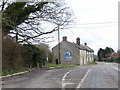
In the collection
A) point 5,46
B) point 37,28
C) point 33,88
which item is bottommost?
point 33,88

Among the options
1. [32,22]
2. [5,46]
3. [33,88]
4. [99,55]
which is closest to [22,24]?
[32,22]

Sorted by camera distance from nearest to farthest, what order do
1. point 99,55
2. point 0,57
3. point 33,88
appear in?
1. point 33,88
2. point 0,57
3. point 99,55

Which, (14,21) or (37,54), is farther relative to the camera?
(37,54)

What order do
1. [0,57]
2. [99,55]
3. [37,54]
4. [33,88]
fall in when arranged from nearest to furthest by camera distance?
[33,88], [0,57], [37,54], [99,55]

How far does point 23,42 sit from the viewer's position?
1517 inches

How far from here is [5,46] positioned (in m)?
29.5

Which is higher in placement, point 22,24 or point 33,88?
point 22,24

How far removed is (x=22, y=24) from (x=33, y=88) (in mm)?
22972

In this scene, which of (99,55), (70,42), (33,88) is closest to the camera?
(33,88)

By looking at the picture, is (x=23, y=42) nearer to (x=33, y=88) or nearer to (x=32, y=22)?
(x=32, y=22)

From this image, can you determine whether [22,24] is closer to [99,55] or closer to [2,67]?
[2,67]

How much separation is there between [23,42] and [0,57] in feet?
34.3

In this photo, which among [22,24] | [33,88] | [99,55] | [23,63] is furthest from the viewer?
[99,55]

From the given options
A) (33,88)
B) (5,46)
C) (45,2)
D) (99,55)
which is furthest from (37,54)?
(99,55)
